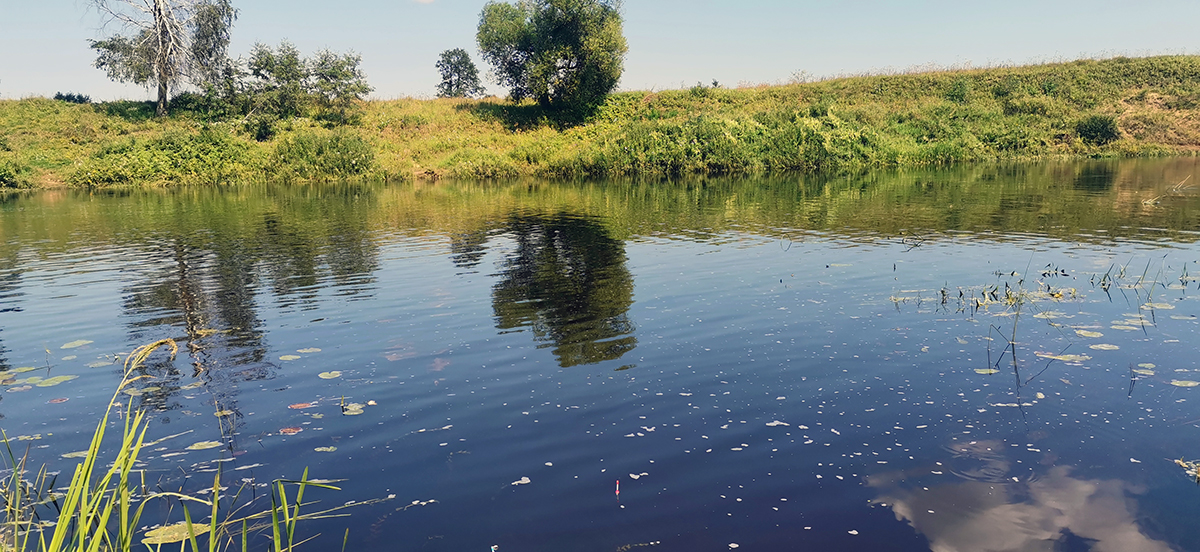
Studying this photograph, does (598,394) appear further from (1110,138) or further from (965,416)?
(1110,138)

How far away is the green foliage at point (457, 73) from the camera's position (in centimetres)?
13288

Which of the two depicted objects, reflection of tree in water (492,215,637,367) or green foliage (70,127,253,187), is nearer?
reflection of tree in water (492,215,637,367)

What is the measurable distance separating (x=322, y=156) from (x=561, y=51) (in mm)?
26015

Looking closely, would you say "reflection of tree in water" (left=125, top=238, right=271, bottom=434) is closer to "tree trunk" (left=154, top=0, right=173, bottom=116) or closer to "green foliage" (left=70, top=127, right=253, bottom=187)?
"green foliage" (left=70, top=127, right=253, bottom=187)

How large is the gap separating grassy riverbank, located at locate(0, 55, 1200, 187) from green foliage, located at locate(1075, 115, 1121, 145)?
0.11 meters

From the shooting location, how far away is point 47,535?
5754mm

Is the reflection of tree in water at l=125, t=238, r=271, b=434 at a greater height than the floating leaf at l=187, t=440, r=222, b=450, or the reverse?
the reflection of tree in water at l=125, t=238, r=271, b=434

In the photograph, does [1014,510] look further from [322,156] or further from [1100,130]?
[1100,130]

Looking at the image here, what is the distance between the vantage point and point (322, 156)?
5706cm

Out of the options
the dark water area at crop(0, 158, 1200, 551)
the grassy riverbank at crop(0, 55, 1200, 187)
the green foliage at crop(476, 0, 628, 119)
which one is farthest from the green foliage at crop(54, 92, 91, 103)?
the dark water area at crop(0, 158, 1200, 551)

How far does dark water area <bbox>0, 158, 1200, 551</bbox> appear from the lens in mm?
5996

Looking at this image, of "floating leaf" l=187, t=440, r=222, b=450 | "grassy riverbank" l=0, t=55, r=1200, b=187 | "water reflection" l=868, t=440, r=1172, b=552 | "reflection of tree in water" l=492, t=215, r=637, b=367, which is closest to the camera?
"water reflection" l=868, t=440, r=1172, b=552

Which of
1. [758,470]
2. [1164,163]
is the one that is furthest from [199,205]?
[1164,163]

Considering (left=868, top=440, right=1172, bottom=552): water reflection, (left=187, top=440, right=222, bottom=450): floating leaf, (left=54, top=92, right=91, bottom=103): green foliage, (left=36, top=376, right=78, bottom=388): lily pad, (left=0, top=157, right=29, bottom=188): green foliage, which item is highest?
(left=54, top=92, right=91, bottom=103): green foliage
